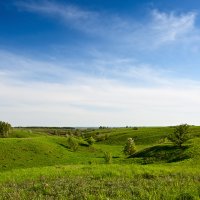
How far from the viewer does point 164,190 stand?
37.4ft

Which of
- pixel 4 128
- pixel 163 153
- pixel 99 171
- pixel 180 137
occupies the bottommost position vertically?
pixel 163 153

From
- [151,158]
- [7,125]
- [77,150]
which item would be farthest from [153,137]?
[151,158]

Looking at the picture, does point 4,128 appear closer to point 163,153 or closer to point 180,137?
point 180,137

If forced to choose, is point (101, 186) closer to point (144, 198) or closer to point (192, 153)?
point (144, 198)

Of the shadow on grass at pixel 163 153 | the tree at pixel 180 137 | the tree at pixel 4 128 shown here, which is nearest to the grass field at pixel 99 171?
the shadow on grass at pixel 163 153

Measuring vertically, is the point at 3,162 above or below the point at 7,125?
below

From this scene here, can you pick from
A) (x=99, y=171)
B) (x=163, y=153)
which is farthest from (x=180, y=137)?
(x=99, y=171)

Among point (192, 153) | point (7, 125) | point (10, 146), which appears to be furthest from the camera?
point (7, 125)

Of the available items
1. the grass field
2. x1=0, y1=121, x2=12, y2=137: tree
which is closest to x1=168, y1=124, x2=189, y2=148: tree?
the grass field

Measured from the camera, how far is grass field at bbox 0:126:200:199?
11.4m

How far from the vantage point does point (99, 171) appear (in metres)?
21.9

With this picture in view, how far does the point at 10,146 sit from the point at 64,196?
194 ft

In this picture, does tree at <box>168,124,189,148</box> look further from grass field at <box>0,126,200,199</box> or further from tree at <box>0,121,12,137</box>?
tree at <box>0,121,12,137</box>

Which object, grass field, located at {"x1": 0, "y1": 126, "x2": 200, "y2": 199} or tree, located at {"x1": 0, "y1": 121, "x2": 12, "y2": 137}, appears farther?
tree, located at {"x1": 0, "y1": 121, "x2": 12, "y2": 137}
